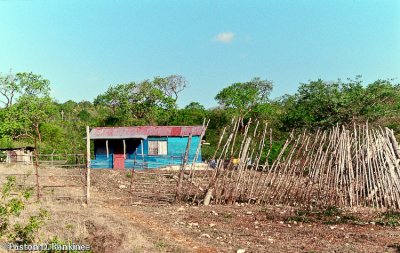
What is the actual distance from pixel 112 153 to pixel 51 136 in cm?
696

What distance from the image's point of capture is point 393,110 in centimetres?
1852

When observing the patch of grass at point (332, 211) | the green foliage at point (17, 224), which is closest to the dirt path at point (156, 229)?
the green foliage at point (17, 224)

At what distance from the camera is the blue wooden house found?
900 inches

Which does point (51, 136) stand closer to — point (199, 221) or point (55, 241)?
point (199, 221)

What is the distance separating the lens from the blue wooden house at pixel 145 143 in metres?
22.9

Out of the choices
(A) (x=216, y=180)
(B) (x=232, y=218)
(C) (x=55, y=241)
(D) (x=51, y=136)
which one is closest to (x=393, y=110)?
(A) (x=216, y=180)

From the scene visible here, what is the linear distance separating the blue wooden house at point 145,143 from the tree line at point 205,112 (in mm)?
1575

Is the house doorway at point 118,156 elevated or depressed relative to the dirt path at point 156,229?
elevated

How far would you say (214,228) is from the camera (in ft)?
25.3

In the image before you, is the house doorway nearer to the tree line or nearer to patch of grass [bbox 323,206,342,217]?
the tree line

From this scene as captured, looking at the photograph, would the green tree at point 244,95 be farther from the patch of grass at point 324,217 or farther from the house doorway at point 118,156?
the patch of grass at point 324,217

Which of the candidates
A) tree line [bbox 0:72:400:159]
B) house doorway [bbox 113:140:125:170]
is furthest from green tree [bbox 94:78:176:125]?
house doorway [bbox 113:140:125:170]

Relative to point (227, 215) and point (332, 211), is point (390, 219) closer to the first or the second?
point (332, 211)

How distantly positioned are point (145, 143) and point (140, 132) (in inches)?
25.3
